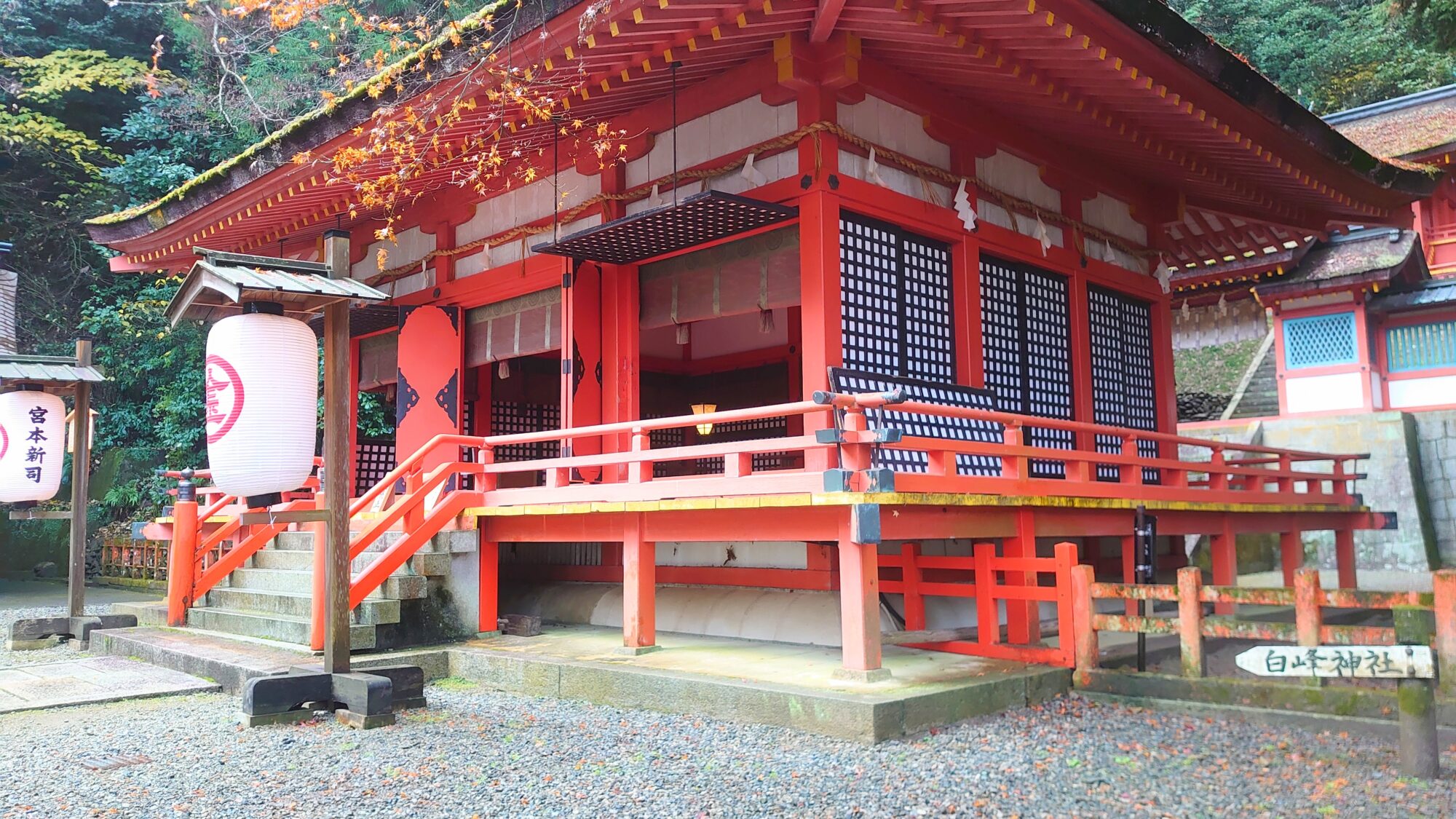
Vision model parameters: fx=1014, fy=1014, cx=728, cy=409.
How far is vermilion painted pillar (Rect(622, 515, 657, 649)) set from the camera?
7.51 m

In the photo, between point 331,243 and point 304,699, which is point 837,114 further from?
point 304,699

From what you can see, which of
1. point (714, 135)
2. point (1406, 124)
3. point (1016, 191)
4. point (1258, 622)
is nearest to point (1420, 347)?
point (1406, 124)

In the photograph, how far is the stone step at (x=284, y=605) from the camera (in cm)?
761

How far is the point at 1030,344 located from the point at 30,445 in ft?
30.6

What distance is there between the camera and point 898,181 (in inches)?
336

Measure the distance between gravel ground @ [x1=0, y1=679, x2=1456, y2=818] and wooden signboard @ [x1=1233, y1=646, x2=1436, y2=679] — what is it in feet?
1.79

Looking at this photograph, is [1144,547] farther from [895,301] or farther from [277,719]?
[277,719]

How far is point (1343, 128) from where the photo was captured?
63.7 feet

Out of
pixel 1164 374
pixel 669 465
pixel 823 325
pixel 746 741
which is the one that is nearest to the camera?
pixel 746 741

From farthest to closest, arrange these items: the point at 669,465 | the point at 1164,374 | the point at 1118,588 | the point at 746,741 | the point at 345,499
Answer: the point at 669,465 → the point at 1164,374 → the point at 1118,588 → the point at 345,499 → the point at 746,741

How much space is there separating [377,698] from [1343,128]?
20.6m

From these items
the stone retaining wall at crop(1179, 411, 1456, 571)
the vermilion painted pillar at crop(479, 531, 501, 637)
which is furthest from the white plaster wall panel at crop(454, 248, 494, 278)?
the stone retaining wall at crop(1179, 411, 1456, 571)

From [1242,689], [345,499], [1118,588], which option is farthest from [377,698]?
[1242,689]

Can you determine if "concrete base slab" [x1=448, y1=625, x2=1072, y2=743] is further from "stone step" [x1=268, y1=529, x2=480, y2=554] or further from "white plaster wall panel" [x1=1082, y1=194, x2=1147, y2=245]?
"white plaster wall panel" [x1=1082, y1=194, x2=1147, y2=245]
